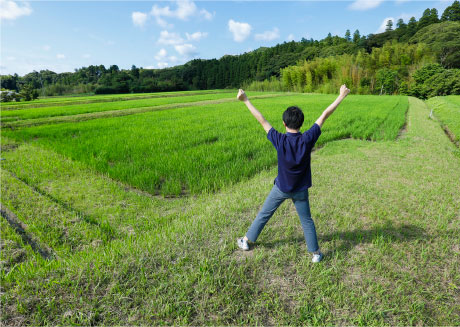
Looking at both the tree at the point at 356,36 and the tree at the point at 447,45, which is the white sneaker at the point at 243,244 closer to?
the tree at the point at 447,45

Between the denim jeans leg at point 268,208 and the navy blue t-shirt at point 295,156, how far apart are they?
0.09m

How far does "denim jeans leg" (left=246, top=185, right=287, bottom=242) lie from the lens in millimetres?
1911

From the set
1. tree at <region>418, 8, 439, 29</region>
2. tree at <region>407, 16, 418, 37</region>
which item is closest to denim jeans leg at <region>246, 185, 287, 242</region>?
tree at <region>407, 16, 418, 37</region>

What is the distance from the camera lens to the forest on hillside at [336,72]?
102 ft

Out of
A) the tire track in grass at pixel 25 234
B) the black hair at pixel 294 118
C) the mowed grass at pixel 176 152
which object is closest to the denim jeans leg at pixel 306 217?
the black hair at pixel 294 118

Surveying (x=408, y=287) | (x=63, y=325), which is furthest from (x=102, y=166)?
(x=408, y=287)

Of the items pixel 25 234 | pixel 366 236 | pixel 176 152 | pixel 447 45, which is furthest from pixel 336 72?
pixel 25 234

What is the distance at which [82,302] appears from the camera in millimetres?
1561

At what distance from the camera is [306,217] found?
75.0 inches

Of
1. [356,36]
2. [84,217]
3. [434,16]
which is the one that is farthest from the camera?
[356,36]

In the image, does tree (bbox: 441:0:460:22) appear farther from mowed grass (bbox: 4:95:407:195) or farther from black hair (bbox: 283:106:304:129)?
black hair (bbox: 283:106:304:129)

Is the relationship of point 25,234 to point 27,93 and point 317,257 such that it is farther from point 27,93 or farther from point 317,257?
point 27,93

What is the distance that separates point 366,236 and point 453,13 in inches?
3240

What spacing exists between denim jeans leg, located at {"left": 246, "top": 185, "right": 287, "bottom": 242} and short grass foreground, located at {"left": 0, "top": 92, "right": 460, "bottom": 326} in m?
0.22
